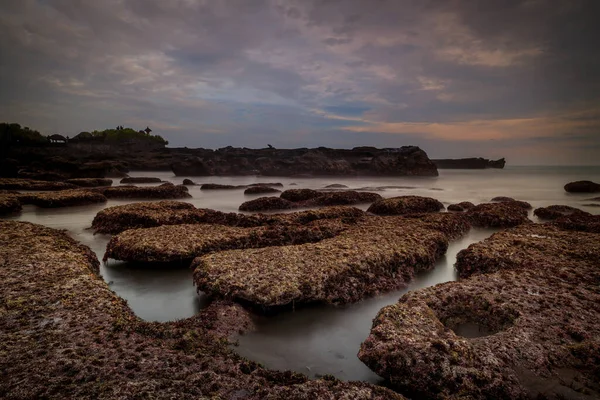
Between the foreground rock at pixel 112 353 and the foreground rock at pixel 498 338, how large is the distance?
43cm

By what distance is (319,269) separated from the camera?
171 inches

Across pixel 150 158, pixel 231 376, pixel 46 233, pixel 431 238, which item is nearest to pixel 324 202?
pixel 431 238

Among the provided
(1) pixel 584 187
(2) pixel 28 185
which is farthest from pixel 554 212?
(2) pixel 28 185

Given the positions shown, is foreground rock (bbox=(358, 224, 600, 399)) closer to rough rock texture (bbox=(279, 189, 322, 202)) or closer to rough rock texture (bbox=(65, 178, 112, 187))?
rough rock texture (bbox=(279, 189, 322, 202))

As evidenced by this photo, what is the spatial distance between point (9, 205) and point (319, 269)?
38.5 ft

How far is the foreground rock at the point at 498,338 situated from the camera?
248 cm

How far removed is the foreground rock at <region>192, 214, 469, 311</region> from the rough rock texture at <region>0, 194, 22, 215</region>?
394 inches

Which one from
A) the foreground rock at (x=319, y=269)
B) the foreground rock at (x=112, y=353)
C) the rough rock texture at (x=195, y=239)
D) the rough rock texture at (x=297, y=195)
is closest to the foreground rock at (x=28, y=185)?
the rough rock texture at (x=297, y=195)

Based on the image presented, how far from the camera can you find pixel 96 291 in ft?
12.1

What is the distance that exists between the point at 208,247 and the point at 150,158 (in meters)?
49.8

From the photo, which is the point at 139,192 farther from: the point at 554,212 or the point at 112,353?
the point at 554,212

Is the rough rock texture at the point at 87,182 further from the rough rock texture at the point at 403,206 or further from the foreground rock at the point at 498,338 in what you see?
the foreground rock at the point at 498,338

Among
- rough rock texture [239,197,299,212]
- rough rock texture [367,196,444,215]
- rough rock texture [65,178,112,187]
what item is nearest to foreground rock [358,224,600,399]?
rough rock texture [367,196,444,215]

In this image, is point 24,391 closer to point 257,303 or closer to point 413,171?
point 257,303
